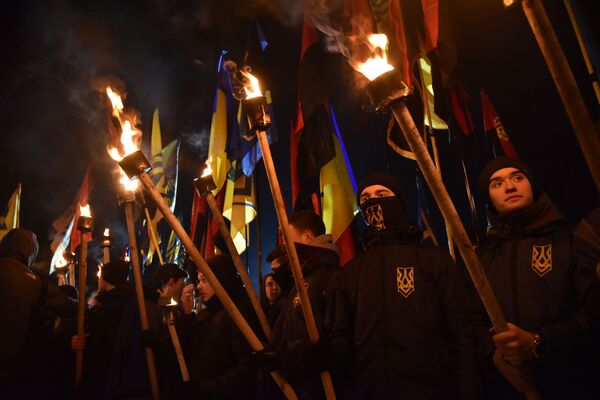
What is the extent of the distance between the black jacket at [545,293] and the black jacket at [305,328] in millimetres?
1065

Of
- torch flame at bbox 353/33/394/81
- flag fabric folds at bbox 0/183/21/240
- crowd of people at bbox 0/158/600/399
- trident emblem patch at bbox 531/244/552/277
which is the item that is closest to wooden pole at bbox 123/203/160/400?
crowd of people at bbox 0/158/600/399

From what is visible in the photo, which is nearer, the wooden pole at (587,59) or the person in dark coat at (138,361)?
the wooden pole at (587,59)

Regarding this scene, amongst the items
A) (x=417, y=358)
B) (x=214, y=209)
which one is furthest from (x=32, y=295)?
(x=417, y=358)

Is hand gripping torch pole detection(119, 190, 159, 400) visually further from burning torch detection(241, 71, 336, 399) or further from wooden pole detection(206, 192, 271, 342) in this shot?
burning torch detection(241, 71, 336, 399)

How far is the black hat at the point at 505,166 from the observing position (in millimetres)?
2984

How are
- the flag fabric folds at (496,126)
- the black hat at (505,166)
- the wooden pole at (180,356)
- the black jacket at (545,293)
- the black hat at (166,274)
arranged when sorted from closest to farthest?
the black jacket at (545,293), the black hat at (505,166), the wooden pole at (180,356), the black hat at (166,274), the flag fabric folds at (496,126)

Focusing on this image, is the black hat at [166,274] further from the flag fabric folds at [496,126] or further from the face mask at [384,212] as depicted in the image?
the flag fabric folds at [496,126]

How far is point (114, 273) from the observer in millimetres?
5488

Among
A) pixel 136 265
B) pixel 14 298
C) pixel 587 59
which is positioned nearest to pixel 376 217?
pixel 136 265

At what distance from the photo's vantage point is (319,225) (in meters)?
4.16

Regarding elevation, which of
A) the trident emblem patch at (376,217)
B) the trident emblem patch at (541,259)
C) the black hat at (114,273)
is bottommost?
the trident emblem patch at (541,259)

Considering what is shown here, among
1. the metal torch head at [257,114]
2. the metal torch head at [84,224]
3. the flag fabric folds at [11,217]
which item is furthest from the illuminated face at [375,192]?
the flag fabric folds at [11,217]

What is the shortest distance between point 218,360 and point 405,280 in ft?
6.68

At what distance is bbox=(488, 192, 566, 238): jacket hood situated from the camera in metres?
2.70
